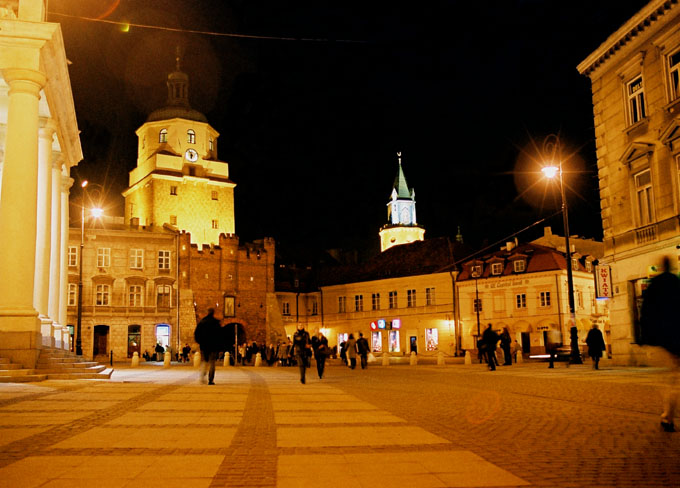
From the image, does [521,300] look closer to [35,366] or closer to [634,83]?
[634,83]

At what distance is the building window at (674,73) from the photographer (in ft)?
71.6

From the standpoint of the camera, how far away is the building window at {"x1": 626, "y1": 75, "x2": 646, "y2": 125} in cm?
2405

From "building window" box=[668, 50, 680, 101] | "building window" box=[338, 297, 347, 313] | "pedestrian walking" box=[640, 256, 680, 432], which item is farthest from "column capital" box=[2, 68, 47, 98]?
"building window" box=[338, 297, 347, 313]

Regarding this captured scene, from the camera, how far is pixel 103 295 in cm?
5538

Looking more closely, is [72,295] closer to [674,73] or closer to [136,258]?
[136,258]

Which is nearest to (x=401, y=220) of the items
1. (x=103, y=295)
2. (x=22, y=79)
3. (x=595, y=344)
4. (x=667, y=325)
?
(x=103, y=295)

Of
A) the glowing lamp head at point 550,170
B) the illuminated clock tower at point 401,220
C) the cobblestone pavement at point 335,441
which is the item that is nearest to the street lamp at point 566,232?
the glowing lamp head at point 550,170

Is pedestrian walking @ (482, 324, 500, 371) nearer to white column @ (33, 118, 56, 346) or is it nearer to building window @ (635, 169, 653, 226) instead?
building window @ (635, 169, 653, 226)

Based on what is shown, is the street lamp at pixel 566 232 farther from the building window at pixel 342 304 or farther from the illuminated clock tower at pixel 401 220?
the illuminated clock tower at pixel 401 220

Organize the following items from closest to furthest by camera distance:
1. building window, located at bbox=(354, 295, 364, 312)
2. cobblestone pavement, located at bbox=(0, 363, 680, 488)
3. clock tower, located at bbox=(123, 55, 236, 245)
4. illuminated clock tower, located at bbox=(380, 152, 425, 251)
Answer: cobblestone pavement, located at bbox=(0, 363, 680, 488) → building window, located at bbox=(354, 295, 364, 312) → clock tower, located at bbox=(123, 55, 236, 245) → illuminated clock tower, located at bbox=(380, 152, 425, 251)

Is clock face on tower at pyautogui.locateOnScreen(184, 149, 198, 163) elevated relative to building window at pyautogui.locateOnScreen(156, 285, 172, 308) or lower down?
elevated

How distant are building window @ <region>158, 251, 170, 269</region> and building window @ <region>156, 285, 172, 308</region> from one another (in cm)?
192

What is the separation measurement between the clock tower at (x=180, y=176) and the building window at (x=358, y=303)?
1496cm

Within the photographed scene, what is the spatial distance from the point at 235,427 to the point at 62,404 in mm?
4245
